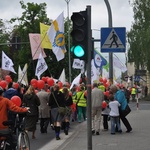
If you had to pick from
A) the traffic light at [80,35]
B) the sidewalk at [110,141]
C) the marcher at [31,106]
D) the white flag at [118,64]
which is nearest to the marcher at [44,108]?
the sidewalk at [110,141]

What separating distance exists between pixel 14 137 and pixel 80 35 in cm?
259

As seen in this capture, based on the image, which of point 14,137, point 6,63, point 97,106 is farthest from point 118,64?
point 14,137

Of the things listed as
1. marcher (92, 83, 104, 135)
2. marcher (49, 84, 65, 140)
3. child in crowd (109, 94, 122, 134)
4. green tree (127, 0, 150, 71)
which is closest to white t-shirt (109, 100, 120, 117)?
child in crowd (109, 94, 122, 134)

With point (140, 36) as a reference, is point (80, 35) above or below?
below

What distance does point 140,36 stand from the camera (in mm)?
54438

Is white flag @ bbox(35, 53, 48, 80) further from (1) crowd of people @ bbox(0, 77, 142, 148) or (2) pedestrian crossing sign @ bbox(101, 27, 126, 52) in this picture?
(2) pedestrian crossing sign @ bbox(101, 27, 126, 52)

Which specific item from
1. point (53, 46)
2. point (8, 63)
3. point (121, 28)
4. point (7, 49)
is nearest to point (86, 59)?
point (121, 28)

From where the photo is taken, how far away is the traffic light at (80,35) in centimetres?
1070

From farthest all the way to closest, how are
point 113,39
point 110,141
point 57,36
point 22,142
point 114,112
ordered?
point 57,36 < point 114,112 < point 110,141 < point 113,39 < point 22,142

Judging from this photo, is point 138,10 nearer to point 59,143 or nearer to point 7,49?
point 7,49

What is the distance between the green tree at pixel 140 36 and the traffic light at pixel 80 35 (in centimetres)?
4282

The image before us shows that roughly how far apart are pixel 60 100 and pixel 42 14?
4821 cm

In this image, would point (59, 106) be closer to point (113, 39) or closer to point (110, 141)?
point (110, 141)

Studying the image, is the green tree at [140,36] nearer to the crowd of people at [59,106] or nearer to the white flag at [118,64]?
the white flag at [118,64]
